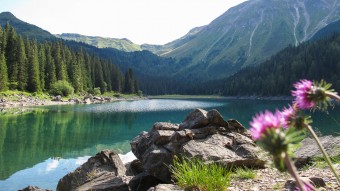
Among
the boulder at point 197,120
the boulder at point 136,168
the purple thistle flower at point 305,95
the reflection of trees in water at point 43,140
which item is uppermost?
the purple thistle flower at point 305,95

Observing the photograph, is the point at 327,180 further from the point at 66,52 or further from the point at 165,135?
the point at 66,52

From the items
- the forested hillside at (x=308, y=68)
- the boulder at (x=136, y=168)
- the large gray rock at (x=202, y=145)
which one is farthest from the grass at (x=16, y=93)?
the forested hillside at (x=308, y=68)

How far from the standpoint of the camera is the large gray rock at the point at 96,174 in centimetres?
1411

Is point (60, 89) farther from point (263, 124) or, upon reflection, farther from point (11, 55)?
point (263, 124)

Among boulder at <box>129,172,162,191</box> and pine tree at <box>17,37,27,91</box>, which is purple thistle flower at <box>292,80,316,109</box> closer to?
boulder at <box>129,172,162,191</box>

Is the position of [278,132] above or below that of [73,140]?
above

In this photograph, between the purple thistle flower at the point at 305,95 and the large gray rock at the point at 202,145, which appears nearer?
the purple thistle flower at the point at 305,95

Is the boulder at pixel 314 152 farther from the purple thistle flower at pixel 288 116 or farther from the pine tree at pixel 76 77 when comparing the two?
the pine tree at pixel 76 77

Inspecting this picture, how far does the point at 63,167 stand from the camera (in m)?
27.6

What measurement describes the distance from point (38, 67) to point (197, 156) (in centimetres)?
12975

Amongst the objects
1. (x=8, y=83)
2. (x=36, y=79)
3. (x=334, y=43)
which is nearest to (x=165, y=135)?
(x=8, y=83)

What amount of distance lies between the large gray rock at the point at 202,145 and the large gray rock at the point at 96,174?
1.61 metres

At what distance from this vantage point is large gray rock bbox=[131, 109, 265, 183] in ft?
44.9

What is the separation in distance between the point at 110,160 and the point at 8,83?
107588mm
